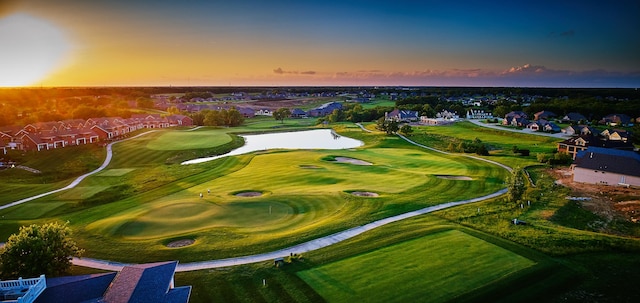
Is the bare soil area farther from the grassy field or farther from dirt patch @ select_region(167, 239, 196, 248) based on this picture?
dirt patch @ select_region(167, 239, 196, 248)

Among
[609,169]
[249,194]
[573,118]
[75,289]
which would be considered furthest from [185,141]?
[573,118]

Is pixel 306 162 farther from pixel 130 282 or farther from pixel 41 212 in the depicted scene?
pixel 130 282

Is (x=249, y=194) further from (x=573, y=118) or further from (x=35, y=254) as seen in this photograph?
(x=573, y=118)

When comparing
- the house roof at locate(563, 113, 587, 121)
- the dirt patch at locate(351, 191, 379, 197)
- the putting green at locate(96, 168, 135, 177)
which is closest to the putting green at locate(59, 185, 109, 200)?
the putting green at locate(96, 168, 135, 177)

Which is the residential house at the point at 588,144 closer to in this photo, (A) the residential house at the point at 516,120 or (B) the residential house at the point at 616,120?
(A) the residential house at the point at 516,120

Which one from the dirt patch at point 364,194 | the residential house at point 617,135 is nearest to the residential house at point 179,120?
the dirt patch at point 364,194

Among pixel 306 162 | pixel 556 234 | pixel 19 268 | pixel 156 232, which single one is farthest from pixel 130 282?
pixel 306 162
